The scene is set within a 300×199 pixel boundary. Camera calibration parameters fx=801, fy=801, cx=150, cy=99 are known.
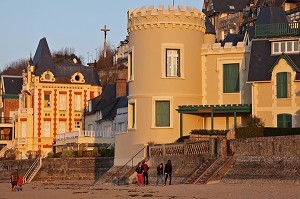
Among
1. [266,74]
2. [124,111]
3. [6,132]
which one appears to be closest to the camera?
[266,74]

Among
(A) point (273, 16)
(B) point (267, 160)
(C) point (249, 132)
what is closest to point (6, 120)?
(A) point (273, 16)

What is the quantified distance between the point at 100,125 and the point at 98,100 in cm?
340

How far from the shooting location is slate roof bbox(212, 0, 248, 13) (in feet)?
362

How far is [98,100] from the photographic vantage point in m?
73.3

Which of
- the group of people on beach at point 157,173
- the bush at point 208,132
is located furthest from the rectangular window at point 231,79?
the group of people on beach at point 157,173

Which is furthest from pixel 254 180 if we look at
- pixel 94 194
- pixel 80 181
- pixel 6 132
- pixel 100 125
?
pixel 6 132

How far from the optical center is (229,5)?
366 ft

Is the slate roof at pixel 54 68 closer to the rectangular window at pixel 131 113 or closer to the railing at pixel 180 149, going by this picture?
the rectangular window at pixel 131 113

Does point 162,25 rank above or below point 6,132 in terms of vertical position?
above

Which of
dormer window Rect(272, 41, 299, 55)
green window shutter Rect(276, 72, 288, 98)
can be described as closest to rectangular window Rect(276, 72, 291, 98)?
green window shutter Rect(276, 72, 288, 98)

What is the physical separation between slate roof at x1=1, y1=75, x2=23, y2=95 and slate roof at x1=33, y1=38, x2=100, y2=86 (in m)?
9.71

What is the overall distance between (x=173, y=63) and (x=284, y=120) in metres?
6.97

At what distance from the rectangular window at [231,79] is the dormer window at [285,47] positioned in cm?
248

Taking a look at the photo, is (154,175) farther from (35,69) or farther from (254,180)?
(35,69)
